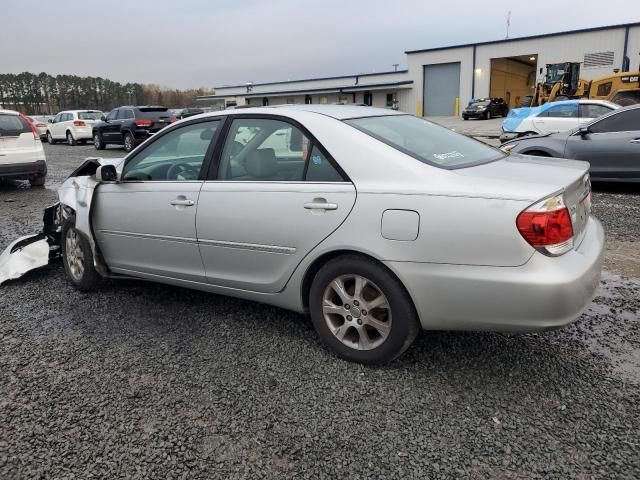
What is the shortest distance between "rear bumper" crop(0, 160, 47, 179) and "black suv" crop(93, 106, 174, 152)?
7653 millimetres

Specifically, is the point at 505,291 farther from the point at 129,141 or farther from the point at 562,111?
the point at 129,141

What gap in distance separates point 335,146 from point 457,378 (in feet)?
4.94

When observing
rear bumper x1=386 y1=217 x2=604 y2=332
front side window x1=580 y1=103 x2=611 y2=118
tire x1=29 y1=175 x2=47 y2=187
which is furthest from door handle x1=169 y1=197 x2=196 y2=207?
front side window x1=580 y1=103 x2=611 y2=118

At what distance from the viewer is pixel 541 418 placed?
2604 millimetres

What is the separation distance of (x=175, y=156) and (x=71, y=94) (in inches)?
3226

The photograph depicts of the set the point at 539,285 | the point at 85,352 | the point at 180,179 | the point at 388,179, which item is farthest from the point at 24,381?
the point at 539,285

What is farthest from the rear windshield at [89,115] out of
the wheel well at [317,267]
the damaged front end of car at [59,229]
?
the wheel well at [317,267]

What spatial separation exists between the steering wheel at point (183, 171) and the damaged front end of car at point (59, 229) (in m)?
0.73

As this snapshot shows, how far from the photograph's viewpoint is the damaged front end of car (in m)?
4.32

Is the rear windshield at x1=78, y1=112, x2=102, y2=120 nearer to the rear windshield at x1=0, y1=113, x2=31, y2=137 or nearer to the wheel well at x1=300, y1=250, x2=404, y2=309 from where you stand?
the rear windshield at x1=0, y1=113, x2=31, y2=137

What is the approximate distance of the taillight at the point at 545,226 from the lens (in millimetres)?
2561

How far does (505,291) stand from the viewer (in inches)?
103

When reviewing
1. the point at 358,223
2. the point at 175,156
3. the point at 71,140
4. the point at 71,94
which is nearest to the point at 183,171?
the point at 175,156

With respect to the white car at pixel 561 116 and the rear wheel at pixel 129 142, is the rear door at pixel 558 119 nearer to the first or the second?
the white car at pixel 561 116
